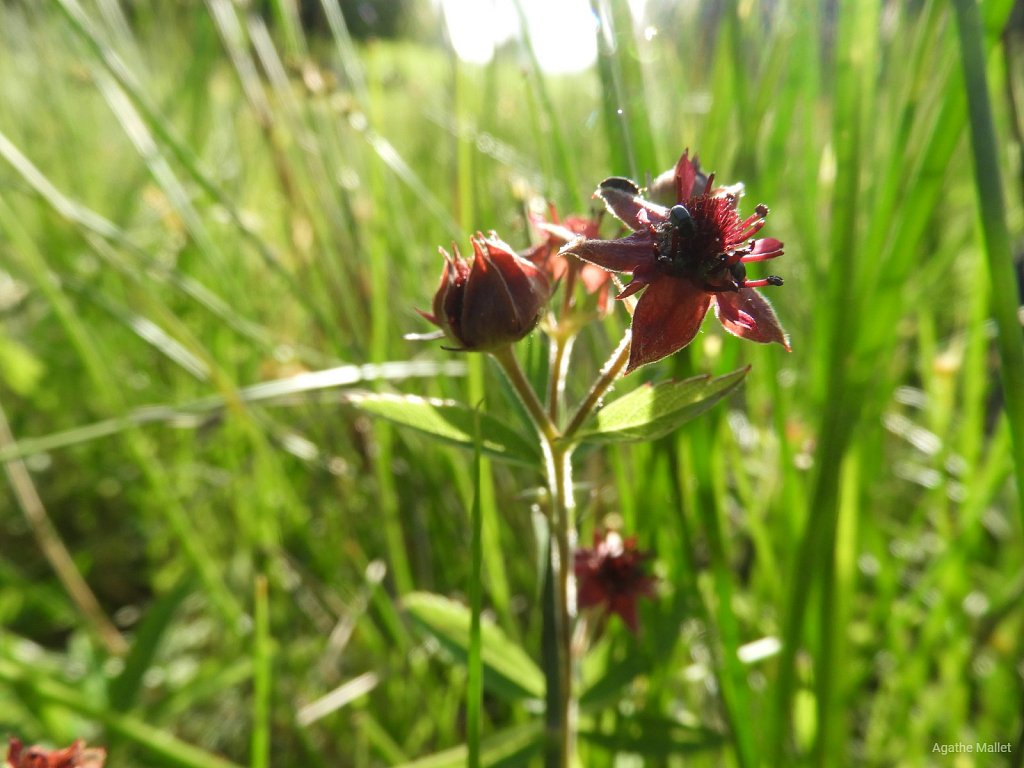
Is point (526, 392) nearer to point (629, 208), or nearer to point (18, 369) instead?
point (629, 208)

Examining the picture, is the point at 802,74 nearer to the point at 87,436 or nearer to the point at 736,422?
the point at 736,422

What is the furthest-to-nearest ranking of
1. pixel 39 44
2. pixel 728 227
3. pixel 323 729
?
pixel 39 44
pixel 323 729
pixel 728 227

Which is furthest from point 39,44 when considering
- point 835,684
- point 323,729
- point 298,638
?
point 835,684

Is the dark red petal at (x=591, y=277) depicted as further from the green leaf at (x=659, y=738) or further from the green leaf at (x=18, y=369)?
the green leaf at (x=18, y=369)

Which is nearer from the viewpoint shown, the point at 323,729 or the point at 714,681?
the point at 714,681

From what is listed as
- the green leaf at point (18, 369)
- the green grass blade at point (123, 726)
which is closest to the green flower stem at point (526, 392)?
the green grass blade at point (123, 726)

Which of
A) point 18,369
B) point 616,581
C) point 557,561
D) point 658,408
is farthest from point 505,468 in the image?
point 18,369
